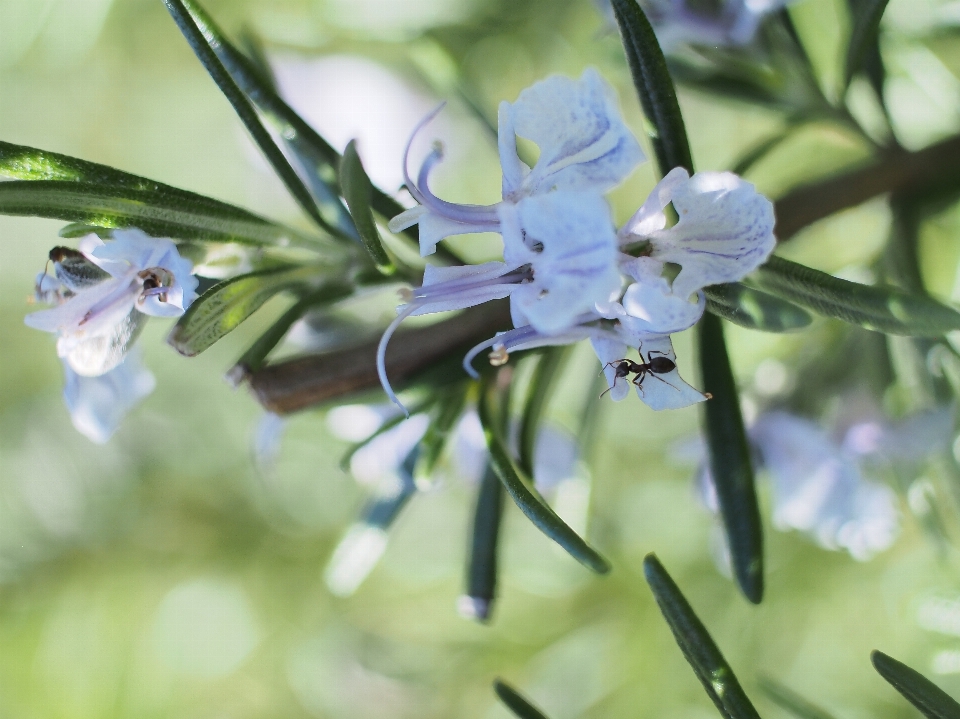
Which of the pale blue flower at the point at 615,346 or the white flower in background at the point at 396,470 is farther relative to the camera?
the white flower in background at the point at 396,470

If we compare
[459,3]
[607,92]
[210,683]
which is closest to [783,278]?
[607,92]

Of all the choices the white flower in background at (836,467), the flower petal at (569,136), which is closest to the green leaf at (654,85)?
the flower petal at (569,136)

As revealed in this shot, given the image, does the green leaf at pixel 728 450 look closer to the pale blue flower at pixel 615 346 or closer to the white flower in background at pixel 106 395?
the pale blue flower at pixel 615 346

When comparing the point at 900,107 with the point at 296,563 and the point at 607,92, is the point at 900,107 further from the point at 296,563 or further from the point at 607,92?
the point at 296,563

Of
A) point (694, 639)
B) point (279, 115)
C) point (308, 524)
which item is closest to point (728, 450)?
point (694, 639)

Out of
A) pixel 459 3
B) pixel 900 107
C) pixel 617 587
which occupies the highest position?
pixel 459 3
